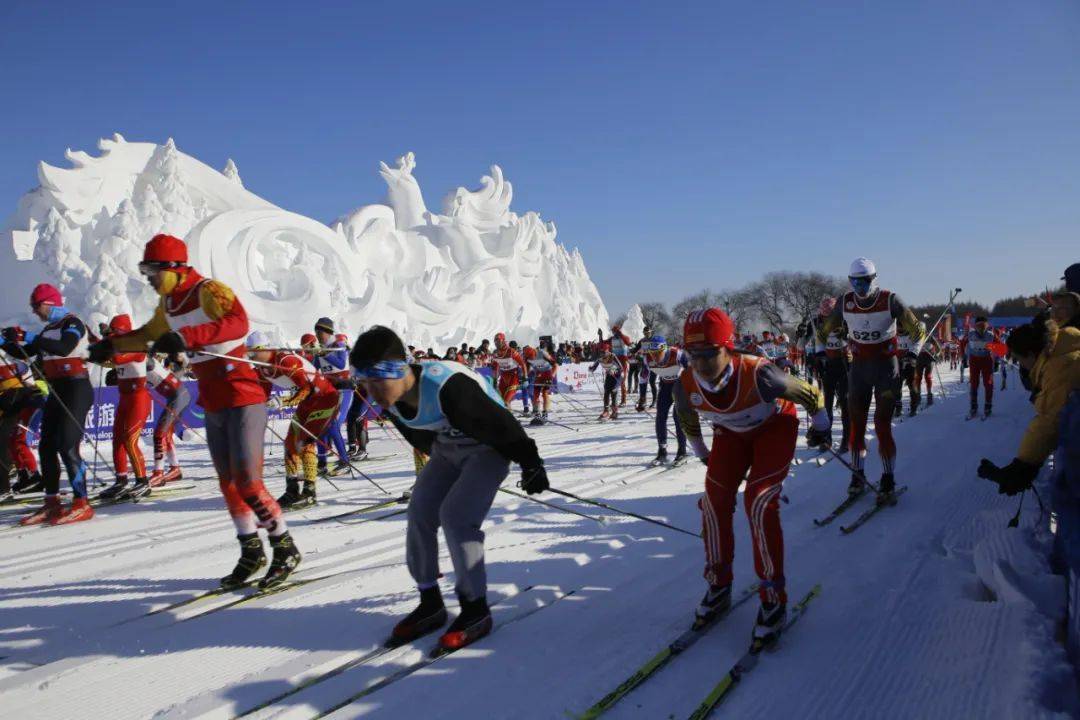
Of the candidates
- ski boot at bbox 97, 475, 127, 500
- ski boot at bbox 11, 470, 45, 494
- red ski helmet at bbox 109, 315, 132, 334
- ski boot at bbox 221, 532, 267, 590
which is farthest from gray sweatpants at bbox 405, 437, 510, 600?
ski boot at bbox 11, 470, 45, 494

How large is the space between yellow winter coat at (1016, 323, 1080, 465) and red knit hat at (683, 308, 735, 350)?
1.33 meters

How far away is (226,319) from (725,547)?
3.43 meters

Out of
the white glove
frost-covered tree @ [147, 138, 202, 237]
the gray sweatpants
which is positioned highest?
frost-covered tree @ [147, 138, 202, 237]

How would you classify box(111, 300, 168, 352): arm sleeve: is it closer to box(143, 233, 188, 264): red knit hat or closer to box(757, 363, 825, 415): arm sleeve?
box(143, 233, 188, 264): red knit hat

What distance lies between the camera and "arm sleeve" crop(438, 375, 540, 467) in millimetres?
3236

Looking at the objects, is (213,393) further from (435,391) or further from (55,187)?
(55,187)

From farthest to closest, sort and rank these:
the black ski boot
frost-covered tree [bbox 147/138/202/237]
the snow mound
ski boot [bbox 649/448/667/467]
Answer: frost-covered tree [bbox 147/138/202/237] → the snow mound → ski boot [bbox 649/448/667/467] → the black ski boot

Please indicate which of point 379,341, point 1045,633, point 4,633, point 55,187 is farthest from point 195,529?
point 55,187

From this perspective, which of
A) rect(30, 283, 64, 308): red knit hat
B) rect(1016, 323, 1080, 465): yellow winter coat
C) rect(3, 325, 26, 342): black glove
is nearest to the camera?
rect(1016, 323, 1080, 465): yellow winter coat

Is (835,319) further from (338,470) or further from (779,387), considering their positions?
(338,470)

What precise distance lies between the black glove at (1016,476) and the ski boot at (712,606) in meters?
1.48

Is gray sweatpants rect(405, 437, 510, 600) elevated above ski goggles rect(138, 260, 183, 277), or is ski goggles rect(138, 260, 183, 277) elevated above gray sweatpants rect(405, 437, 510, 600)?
ski goggles rect(138, 260, 183, 277)

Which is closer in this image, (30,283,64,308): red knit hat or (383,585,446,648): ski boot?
(383,585,446,648): ski boot

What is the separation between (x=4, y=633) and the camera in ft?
12.8
